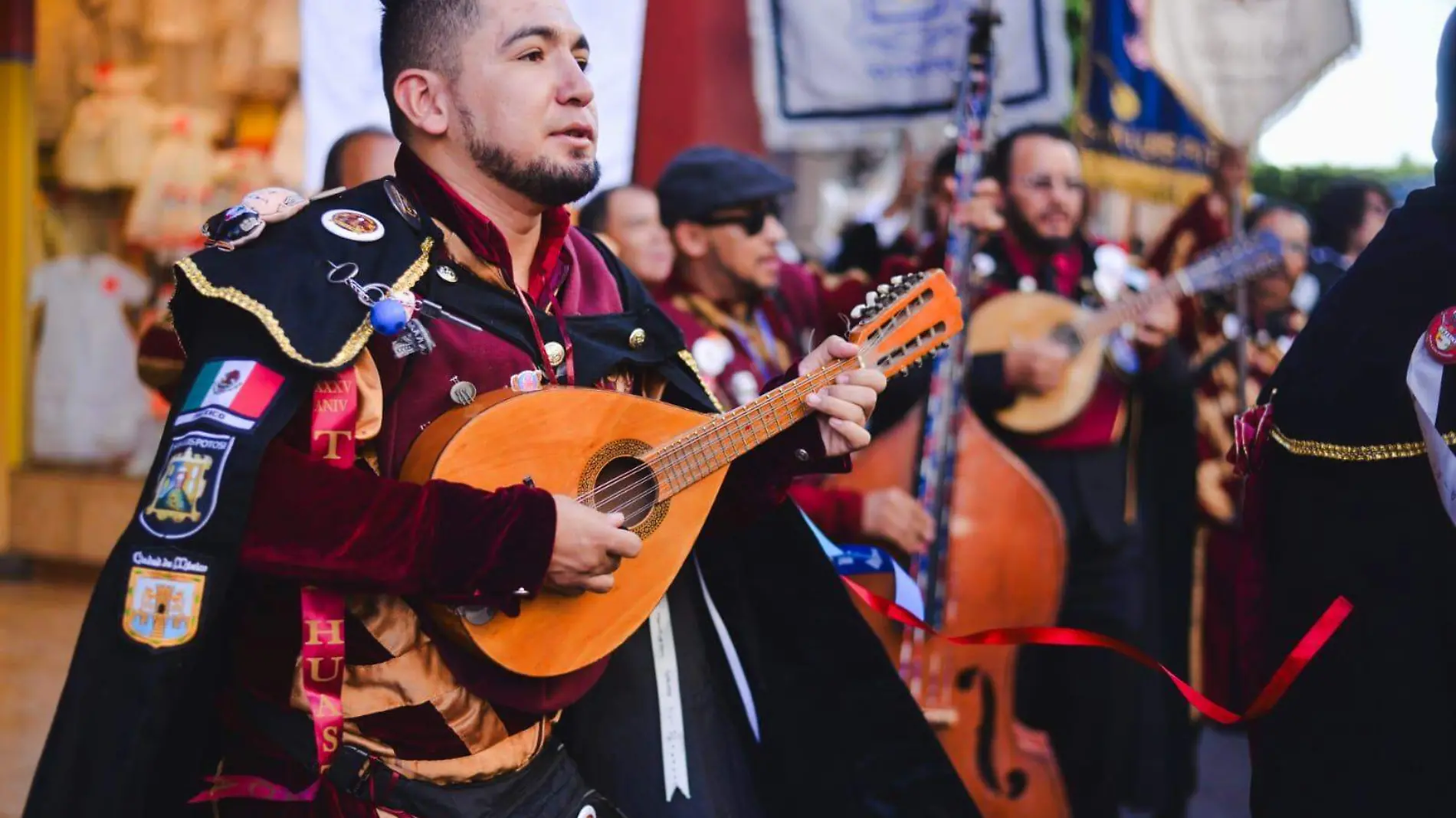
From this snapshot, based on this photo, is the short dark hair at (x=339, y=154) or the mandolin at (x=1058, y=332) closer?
the short dark hair at (x=339, y=154)

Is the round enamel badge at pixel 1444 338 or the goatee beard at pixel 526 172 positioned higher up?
the goatee beard at pixel 526 172

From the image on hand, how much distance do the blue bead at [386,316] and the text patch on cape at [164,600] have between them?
40cm

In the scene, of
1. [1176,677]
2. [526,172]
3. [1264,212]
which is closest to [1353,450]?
[1176,677]

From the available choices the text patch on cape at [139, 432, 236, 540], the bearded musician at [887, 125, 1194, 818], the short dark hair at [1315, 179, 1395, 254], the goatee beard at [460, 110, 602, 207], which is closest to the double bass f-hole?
the bearded musician at [887, 125, 1194, 818]

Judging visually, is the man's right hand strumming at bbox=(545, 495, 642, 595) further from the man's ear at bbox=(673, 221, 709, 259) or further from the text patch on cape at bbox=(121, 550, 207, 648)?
the man's ear at bbox=(673, 221, 709, 259)

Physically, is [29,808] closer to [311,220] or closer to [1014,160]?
[311,220]

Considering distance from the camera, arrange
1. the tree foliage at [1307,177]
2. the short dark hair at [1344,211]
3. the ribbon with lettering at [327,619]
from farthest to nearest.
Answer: the tree foliage at [1307,177] → the short dark hair at [1344,211] → the ribbon with lettering at [327,619]

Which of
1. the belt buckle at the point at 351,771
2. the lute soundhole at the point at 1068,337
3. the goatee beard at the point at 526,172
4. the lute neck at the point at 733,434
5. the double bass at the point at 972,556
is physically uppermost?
the goatee beard at the point at 526,172

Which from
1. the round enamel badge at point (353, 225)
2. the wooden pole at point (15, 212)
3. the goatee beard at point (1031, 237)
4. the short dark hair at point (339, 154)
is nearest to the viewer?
the round enamel badge at point (353, 225)

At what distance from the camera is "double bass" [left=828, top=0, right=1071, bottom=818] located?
432 cm

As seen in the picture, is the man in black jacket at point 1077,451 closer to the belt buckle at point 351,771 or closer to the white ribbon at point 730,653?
the white ribbon at point 730,653

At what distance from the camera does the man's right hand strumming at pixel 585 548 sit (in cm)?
223

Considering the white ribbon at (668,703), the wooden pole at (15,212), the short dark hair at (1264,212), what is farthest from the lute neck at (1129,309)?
the wooden pole at (15,212)

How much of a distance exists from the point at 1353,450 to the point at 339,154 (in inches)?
107
